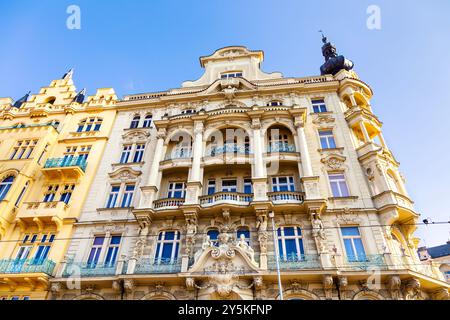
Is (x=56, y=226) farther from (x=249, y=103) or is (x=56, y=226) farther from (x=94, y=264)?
(x=249, y=103)

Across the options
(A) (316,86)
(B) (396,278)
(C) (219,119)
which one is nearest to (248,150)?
(C) (219,119)

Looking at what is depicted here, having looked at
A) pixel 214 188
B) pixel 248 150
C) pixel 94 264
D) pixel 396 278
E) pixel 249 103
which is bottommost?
pixel 396 278

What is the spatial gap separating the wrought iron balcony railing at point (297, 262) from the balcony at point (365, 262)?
4.63 feet

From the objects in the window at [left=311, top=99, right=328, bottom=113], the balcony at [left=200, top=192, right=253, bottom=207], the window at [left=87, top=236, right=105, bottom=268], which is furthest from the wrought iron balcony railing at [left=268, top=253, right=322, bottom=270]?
the window at [left=311, top=99, right=328, bottom=113]

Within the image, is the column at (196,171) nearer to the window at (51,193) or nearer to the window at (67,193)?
the window at (67,193)

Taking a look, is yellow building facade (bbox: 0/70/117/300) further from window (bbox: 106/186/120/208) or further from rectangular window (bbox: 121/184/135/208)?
rectangular window (bbox: 121/184/135/208)

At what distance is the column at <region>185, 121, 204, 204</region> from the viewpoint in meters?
17.5

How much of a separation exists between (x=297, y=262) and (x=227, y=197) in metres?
5.21

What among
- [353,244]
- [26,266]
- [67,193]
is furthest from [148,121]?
[353,244]

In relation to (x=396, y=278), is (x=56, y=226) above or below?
above

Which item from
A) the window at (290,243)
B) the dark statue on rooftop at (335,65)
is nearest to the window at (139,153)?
the window at (290,243)
